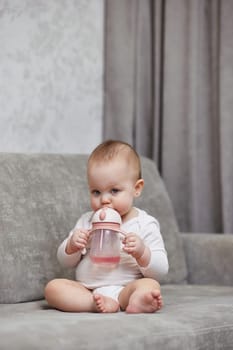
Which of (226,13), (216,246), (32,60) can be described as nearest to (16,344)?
(216,246)

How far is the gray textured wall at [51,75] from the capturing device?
9.75 ft

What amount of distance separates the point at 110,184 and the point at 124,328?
60 cm

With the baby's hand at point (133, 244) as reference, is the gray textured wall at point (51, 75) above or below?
above

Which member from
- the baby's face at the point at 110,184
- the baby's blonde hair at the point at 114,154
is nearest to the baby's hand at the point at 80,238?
the baby's face at the point at 110,184

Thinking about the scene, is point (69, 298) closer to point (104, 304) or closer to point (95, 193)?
point (104, 304)

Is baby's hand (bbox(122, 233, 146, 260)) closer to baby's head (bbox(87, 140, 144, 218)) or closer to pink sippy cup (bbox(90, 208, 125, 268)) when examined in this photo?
pink sippy cup (bbox(90, 208, 125, 268))

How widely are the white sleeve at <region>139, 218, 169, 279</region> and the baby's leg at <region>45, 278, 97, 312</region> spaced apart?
0.63 feet

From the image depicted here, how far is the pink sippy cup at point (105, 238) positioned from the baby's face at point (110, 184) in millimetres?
110

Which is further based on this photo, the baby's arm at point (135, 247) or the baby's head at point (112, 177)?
the baby's head at point (112, 177)

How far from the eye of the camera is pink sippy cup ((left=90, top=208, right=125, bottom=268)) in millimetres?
2154

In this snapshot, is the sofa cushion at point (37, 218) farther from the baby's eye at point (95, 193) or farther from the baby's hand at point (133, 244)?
the baby's hand at point (133, 244)

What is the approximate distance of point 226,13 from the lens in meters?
3.26

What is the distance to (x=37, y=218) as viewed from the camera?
2545 mm

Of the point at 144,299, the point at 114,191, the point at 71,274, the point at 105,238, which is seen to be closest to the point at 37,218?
the point at 71,274
